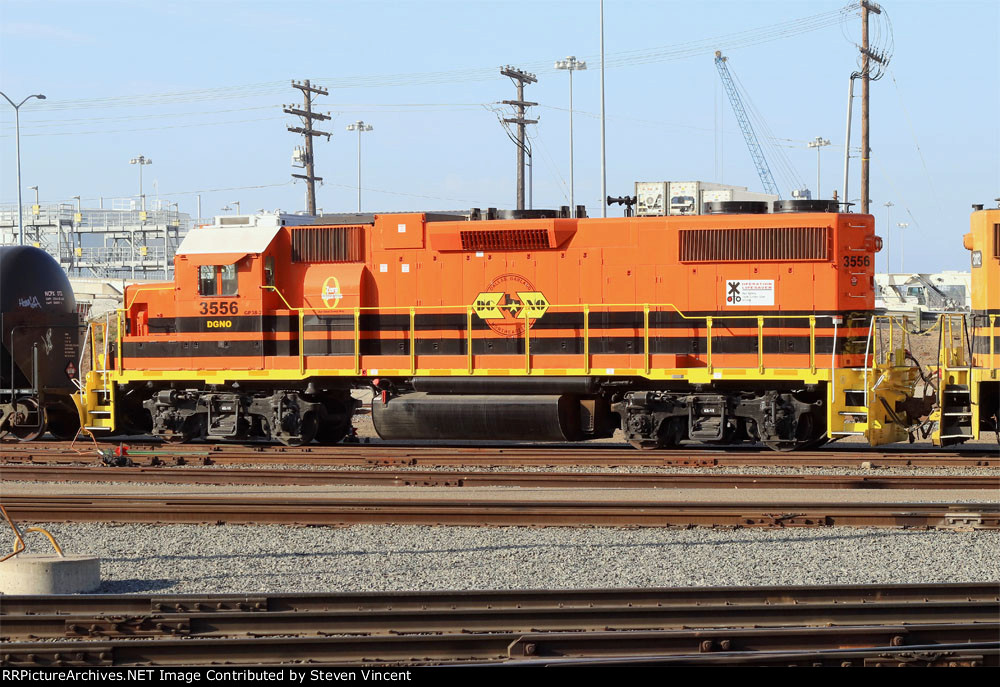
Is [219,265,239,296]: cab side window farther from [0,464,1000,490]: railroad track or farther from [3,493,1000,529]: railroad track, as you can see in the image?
[3,493,1000,529]: railroad track

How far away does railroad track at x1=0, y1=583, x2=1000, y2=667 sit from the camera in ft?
20.8

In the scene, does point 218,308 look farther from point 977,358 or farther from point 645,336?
point 977,358

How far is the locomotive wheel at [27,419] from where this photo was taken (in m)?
18.5

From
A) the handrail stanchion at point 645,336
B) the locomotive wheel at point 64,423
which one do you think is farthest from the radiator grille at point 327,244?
Result: the locomotive wheel at point 64,423

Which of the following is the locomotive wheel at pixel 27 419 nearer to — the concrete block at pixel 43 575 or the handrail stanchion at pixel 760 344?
the concrete block at pixel 43 575

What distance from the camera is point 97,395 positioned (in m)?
18.0

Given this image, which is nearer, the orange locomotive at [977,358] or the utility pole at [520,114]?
the orange locomotive at [977,358]

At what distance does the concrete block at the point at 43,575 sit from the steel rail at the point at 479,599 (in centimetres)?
79

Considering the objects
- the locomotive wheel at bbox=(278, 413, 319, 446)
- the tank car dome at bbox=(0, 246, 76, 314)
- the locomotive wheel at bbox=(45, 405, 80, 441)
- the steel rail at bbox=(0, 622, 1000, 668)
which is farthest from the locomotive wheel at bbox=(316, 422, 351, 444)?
the steel rail at bbox=(0, 622, 1000, 668)

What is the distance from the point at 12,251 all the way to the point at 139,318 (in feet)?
9.84

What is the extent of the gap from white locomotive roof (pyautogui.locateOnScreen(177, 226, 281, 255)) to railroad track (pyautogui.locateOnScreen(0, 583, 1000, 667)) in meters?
10.5

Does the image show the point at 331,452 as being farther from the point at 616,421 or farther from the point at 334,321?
the point at 616,421

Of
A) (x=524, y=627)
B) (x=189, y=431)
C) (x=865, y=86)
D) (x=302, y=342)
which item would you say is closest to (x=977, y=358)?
(x=302, y=342)

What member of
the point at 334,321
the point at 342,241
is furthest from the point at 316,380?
the point at 342,241
